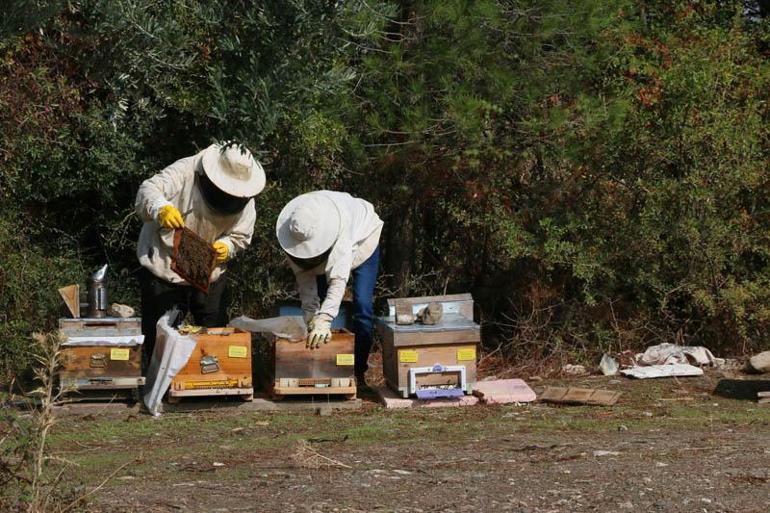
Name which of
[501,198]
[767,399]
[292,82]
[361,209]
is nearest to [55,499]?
[292,82]

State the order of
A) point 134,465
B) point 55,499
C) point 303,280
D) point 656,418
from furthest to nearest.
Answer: point 303,280
point 656,418
point 134,465
point 55,499

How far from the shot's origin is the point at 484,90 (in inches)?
377

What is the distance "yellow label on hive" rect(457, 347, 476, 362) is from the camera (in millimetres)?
8500

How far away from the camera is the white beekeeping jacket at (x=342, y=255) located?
26.5 feet

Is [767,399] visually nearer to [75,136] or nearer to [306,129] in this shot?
[306,129]

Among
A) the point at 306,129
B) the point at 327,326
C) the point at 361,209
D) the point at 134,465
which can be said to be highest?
the point at 306,129

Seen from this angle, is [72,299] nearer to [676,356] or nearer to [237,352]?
[237,352]

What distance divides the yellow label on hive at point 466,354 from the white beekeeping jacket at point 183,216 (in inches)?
71.5

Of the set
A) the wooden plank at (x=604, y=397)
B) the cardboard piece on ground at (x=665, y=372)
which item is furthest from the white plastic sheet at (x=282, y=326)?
the cardboard piece on ground at (x=665, y=372)

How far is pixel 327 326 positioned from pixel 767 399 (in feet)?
10.5

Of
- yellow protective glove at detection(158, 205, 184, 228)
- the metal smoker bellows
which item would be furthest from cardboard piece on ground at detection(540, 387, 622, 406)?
the metal smoker bellows

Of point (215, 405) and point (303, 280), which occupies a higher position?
point (303, 280)

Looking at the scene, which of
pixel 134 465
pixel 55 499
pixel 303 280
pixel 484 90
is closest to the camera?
pixel 55 499

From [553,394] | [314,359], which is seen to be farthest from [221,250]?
[553,394]
